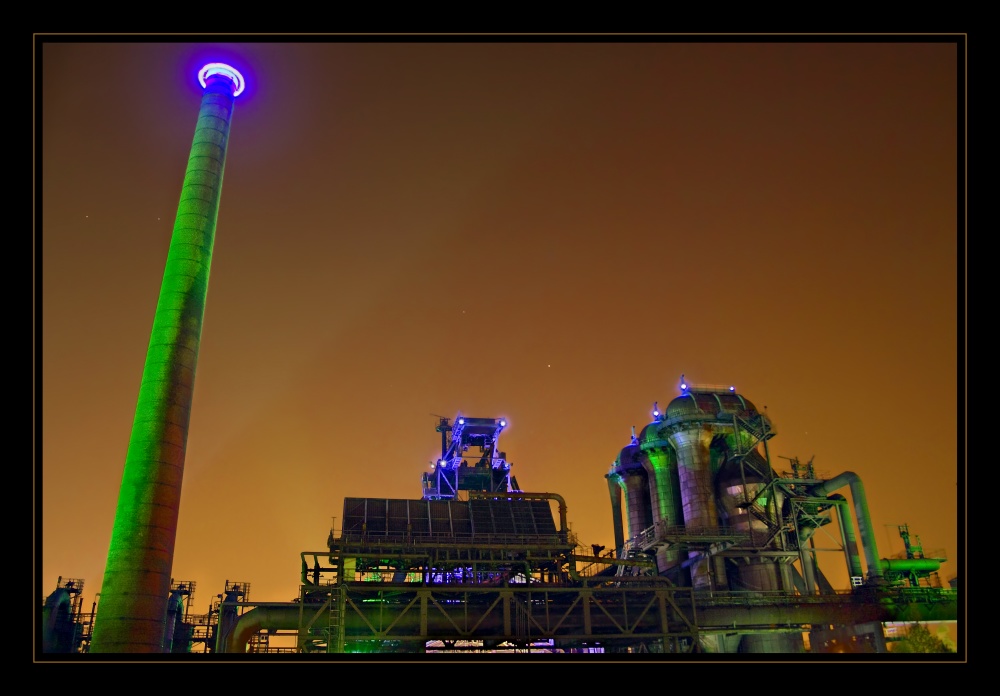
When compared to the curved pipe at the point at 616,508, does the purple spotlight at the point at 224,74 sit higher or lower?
higher

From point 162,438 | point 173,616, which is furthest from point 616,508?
point 162,438

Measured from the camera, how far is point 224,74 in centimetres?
4259

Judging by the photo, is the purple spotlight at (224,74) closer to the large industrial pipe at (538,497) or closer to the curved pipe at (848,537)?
the large industrial pipe at (538,497)

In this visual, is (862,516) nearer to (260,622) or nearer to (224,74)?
(260,622)

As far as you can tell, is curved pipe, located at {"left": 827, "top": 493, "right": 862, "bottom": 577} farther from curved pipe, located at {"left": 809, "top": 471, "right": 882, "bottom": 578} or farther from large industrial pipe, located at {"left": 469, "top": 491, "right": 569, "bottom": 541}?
large industrial pipe, located at {"left": 469, "top": 491, "right": 569, "bottom": 541}

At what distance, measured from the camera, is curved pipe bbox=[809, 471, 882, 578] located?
41406 mm

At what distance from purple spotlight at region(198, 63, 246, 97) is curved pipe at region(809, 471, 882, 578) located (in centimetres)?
4297

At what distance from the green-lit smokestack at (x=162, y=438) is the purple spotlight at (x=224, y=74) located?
14.8 feet

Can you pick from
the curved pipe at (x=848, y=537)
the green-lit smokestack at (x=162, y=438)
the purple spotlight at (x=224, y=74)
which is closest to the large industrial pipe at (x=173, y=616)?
the green-lit smokestack at (x=162, y=438)

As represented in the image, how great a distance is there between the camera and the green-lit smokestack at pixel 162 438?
2988cm

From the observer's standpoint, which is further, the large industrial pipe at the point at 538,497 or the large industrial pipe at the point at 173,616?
the large industrial pipe at the point at 173,616

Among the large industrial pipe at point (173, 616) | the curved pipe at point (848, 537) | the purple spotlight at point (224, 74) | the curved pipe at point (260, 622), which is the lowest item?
the large industrial pipe at point (173, 616)

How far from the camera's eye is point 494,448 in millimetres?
53156
